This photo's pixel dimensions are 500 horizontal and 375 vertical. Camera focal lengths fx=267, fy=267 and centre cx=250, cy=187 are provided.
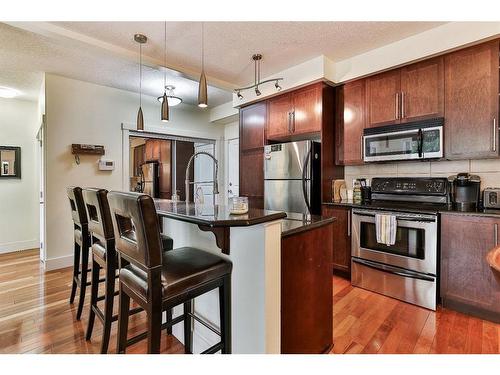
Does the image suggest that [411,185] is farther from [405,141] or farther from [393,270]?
[393,270]

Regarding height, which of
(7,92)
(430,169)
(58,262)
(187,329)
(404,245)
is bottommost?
(58,262)

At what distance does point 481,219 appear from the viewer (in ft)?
6.93

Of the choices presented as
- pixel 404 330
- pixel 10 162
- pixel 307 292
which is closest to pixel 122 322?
pixel 307 292

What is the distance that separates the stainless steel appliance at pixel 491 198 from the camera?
90.4 inches

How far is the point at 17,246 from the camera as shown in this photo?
4.41 metres

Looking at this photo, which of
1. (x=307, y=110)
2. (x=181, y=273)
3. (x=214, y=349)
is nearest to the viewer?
(x=181, y=273)

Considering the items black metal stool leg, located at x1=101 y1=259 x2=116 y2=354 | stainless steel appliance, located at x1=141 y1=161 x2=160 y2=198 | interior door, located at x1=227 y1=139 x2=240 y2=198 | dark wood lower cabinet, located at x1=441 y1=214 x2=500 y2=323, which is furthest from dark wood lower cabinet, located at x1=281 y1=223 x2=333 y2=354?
stainless steel appliance, located at x1=141 y1=161 x2=160 y2=198

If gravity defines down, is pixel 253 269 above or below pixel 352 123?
below

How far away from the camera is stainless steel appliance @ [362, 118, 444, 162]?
8.43ft

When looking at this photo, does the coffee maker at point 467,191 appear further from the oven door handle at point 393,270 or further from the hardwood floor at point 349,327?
the hardwood floor at point 349,327

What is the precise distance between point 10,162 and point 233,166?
3706mm

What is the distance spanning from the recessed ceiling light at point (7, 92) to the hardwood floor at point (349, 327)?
2888 mm

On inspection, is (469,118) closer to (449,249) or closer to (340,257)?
(449,249)
